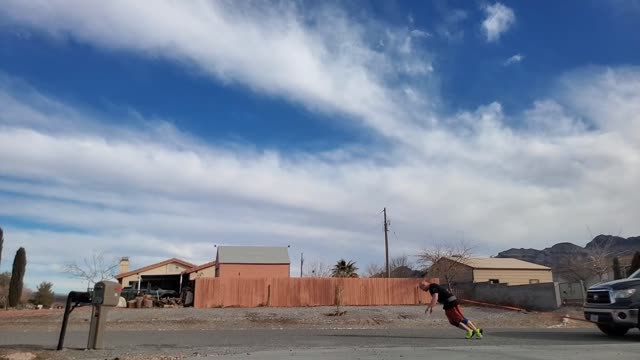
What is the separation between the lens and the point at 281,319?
91.0 ft

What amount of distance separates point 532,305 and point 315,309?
39.8 feet

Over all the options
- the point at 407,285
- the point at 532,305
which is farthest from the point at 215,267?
the point at 532,305

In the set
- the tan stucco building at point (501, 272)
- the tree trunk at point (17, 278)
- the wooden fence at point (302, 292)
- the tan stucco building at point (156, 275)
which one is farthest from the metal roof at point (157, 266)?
the tan stucco building at point (501, 272)

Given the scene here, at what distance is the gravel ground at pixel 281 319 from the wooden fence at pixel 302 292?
241cm

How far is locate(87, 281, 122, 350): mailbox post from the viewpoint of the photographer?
1326 cm

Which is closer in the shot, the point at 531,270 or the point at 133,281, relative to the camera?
the point at 133,281

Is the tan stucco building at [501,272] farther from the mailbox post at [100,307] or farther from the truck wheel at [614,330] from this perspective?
the mailbox post at [100,307]

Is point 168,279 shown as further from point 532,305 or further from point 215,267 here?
point 532,305

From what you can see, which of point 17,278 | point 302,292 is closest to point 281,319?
point 302,292

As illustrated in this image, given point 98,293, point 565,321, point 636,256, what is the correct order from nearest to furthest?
1. point 98,293
2. point 565,321
3. point 636,256

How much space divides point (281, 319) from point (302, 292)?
859 centimetres

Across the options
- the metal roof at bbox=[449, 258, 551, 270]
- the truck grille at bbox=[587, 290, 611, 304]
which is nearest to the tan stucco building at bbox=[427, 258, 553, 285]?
the metal roof at bbox=[449, 258, 551, 270]

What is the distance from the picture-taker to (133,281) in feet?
173

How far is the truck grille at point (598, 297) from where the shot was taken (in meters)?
14.6
